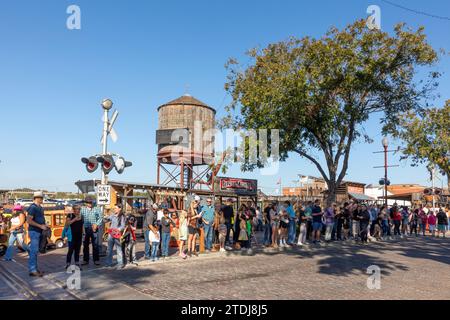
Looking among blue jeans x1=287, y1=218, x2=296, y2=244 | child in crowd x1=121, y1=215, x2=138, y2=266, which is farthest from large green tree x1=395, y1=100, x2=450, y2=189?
child in crowd x1=121, y1=215, x2=138, y2=266

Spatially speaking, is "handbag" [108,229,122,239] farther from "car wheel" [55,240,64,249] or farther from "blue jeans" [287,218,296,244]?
"blue jeans" [287,218,296,244]

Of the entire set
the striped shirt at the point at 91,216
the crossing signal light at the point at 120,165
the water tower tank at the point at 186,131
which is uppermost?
the water tower tank at the point at 186,131

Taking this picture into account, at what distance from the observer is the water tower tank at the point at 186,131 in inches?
1350

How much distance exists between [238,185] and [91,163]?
1667 centimetres

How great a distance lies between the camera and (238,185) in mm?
28266

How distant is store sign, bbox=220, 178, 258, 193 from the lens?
2770cm

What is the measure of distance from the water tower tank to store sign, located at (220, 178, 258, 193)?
672cm

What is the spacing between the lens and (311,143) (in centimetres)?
2130

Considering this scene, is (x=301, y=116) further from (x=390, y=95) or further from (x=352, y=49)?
(x=390, y=95)

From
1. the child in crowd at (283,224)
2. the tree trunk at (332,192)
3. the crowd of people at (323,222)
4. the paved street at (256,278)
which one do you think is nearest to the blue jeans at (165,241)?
the paved street at (256,278)

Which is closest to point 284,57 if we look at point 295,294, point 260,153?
point 260,153

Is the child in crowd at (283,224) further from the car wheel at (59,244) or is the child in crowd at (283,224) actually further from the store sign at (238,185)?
the store sign at (238,185)

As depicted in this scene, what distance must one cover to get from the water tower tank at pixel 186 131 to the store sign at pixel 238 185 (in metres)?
6.72
